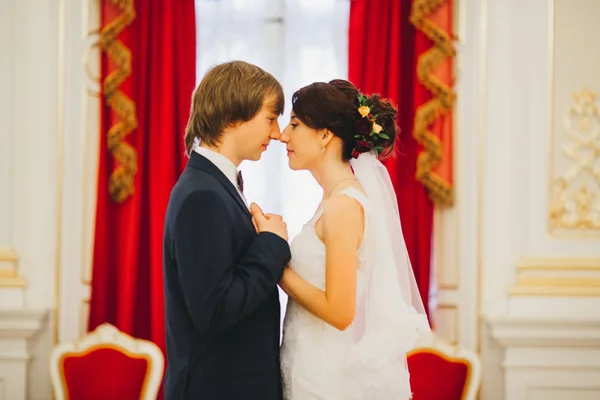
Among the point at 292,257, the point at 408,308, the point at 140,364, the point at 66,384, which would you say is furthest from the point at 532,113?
the point at 66,384

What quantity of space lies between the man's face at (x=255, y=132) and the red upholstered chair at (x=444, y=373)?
1.65 m

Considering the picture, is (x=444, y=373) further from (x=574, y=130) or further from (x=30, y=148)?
(x=30, y=148)

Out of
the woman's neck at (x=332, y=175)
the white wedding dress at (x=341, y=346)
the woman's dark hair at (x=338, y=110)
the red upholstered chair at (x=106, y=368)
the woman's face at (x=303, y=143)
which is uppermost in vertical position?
the woman's dark hair at (x=338, y=110)

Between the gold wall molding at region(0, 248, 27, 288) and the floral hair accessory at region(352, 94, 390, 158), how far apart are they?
216cm

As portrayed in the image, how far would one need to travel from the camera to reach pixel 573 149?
3854 millimetres

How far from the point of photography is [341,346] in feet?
7.80

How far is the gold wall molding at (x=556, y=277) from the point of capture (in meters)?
3.81

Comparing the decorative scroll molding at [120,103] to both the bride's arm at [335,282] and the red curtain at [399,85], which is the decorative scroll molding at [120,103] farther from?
the bride's arm at [335,282]

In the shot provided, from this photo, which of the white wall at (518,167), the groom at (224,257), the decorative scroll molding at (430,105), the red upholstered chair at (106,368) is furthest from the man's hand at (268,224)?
the white wall at (518,167)

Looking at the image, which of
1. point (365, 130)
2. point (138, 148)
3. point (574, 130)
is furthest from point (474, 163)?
point (138, 148)

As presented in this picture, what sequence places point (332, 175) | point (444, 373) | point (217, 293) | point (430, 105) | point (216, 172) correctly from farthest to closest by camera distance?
point (430, 105), point (444, 373), point (332, 175), point (216, 172), point (217, 293)

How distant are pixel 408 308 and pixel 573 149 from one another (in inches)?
70.4

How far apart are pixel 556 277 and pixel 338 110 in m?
1.97

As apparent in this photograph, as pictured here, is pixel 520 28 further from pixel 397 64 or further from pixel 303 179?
pixel 303 179
